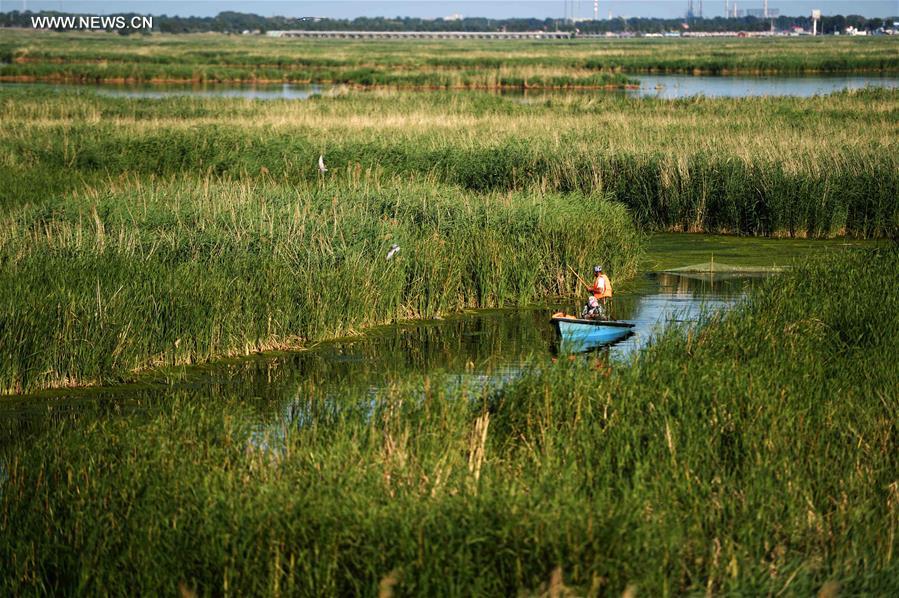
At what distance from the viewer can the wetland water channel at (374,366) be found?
32.9 feet

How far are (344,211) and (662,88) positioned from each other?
43.2 metres

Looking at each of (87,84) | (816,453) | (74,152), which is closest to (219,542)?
(816,453)

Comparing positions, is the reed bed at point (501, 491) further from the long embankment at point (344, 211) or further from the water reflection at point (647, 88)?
the water reflection at point (647, 88)

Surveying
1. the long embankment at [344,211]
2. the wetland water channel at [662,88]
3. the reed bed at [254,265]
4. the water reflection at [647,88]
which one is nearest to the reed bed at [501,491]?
the reed bed at [254,265]

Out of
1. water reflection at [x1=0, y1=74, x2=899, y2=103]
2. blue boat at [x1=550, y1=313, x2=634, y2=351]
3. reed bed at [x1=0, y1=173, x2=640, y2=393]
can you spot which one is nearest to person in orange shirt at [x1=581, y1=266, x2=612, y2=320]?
blue boat at [x1=550, y1=313, x2=634, y2=351]

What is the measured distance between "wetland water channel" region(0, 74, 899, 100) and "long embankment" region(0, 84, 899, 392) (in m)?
20.0

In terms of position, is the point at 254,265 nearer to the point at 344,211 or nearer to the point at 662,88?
the point at 344,211

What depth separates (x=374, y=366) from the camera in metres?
12.2

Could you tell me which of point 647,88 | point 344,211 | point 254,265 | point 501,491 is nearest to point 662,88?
point 647,88

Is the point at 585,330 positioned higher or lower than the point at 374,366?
higher

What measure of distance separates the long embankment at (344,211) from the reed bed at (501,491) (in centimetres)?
303

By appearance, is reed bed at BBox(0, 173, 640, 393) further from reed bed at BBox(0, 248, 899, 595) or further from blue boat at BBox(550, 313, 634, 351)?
reed bed at BBox(0, 248, 899, 595)

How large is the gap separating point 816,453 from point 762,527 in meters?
1.32

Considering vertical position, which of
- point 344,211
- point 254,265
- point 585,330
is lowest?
point 585,330
